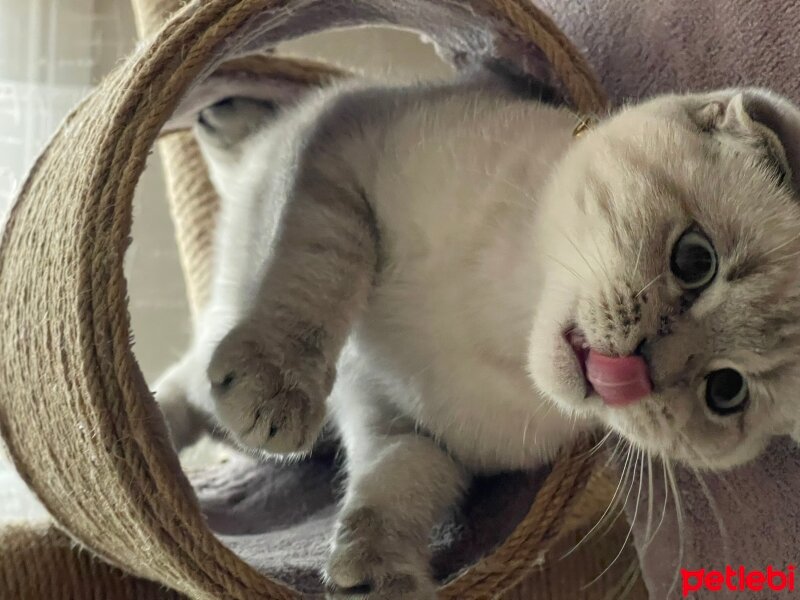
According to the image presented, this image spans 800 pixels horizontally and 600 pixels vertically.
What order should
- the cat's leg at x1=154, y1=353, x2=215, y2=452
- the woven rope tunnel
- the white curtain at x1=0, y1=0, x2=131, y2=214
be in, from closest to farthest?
the woven rope tunnel, the cat's leg at x1=154, y1=353, x2=215, y2=452, the white curtain at x1=0, y1=0, x2=131, y2=214

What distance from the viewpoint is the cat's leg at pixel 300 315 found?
79 centimetres

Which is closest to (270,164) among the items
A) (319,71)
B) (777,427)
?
(319,71)

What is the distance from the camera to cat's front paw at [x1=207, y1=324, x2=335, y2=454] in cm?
78

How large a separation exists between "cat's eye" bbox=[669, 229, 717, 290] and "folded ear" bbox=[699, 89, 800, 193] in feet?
0.43

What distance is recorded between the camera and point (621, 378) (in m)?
0.76

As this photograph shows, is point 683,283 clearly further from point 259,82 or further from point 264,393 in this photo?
point 259,82

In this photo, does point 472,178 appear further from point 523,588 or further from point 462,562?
point 523,588

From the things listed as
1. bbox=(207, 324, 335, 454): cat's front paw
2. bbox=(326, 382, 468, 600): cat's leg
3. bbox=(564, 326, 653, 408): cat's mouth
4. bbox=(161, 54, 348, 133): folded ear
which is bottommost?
bbox=(326, 382, 468, 600): cat's leg

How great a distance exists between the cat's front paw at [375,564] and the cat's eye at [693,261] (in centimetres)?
39

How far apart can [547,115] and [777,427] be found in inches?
17.7

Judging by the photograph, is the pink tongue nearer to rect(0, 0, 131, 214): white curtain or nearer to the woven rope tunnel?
the woven rope tunnel

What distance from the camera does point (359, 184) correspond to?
101 cm

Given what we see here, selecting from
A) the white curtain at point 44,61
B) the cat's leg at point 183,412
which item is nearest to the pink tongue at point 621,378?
the cat's leg at point 183,412

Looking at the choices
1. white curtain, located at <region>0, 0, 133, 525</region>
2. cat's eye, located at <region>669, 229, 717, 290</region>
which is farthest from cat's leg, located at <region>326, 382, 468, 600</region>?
white curtain, located at <region>0, 0, 133, 525</region>
